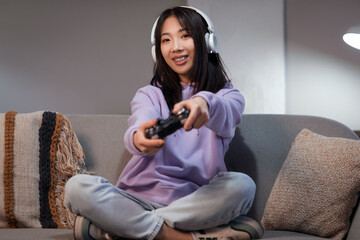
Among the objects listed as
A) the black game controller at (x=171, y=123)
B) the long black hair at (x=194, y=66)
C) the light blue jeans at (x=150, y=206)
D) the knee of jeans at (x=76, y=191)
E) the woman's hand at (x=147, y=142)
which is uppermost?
the long black hair at (x=194, y=66)

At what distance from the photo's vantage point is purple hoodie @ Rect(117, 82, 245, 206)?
4.64 feet

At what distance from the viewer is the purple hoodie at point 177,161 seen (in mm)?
1415

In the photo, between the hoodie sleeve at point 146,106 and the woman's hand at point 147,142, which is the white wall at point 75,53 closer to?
the hoodie sleeve at point 146,106

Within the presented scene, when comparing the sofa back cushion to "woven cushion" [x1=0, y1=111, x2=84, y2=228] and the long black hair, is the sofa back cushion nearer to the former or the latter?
the long black hair

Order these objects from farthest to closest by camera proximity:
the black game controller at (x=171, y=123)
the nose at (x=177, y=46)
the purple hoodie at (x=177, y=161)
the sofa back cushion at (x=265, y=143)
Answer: the sofa back cushion at (x=265, y=143) < the nose at (x=177, y=46) < the purple hoodie at (x=177, y=161) < the black game controller at (x=171, y=123)

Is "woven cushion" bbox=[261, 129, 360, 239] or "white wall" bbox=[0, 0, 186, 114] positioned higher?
"white wall" bbox=[0, 0, 186, 114]

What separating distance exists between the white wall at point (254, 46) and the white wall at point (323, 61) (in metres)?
0.06

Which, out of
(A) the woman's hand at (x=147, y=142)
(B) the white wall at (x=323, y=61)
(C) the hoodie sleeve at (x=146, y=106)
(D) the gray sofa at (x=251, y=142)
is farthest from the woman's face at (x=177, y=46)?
(B) the white wall at (x=323, y=61)

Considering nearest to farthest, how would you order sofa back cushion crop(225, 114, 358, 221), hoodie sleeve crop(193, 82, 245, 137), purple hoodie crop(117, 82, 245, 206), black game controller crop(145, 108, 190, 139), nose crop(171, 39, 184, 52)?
1. black game controller crop(145, 108, 190, 139)
2. hoodie sleeve crop(193, 82, 245, 137)
3. purple hoodie crop(117, 82, 245, 206)
4. nose crop(171, 39, 184, 52)
5. sofa back cushion crop(225, 114, 358, 221)

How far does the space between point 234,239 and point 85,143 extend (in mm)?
669

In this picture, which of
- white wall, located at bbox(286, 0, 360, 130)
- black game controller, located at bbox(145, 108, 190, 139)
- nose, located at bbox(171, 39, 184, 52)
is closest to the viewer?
black game controller, located at bbox(145, 108, 190, 139)

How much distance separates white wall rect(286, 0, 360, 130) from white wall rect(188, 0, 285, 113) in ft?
0.19

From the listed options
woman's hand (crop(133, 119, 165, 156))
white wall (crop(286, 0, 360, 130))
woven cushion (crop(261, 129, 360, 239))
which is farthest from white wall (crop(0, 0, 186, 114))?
woman's hand (crop(133, 119, 165, 156))

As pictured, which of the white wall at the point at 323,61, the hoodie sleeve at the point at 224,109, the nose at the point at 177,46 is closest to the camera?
the hoodie sleeve at the point at 224,109
